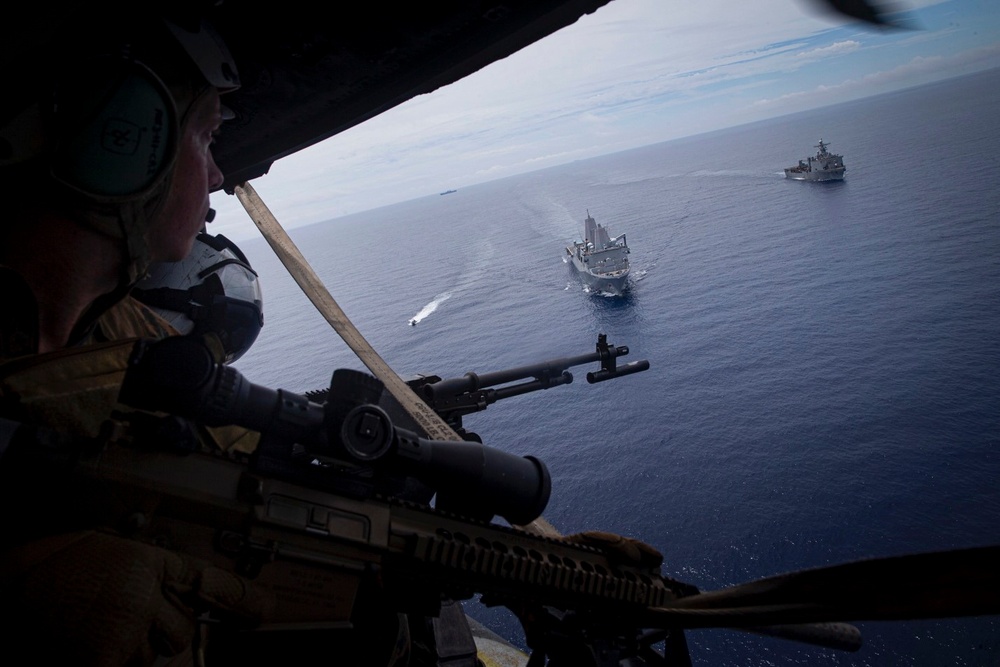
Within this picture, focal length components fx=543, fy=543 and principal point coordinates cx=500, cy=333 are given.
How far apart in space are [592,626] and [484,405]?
4.44 meters

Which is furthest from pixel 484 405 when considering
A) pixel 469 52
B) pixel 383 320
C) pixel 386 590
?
pixel 383 320

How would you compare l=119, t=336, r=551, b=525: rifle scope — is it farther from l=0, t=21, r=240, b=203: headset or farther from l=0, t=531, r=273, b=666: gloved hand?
l=0, t=21, r=240, b=203: headset

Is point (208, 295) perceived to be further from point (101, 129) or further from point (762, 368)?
point (762, 368)

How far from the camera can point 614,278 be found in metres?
53.6

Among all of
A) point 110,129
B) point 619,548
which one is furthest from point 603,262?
point 110,129

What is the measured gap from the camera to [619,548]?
2986 millimetres

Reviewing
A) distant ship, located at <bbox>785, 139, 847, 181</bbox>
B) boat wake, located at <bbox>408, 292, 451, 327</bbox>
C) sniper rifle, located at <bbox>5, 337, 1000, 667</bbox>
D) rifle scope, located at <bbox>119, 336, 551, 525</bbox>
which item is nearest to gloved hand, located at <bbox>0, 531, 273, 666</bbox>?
sniper rifle, located at <bbox>5, 337, 1000, 667</bbox>

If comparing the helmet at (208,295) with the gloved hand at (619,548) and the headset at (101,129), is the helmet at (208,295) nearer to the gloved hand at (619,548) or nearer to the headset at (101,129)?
the headset at (101,129)

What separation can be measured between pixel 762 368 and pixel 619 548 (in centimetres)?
3794

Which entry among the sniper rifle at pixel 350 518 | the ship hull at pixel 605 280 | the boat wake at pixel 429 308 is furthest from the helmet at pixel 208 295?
the ship hull at pixel 605 280

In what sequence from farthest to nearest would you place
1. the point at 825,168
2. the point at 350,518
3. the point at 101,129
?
the point at 825,168, the point at 350,518, the point at 101,129

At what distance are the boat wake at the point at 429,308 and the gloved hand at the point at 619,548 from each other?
47.1 metres

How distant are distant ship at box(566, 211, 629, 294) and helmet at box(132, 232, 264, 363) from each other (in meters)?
50.0

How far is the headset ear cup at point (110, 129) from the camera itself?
1.70 metres
